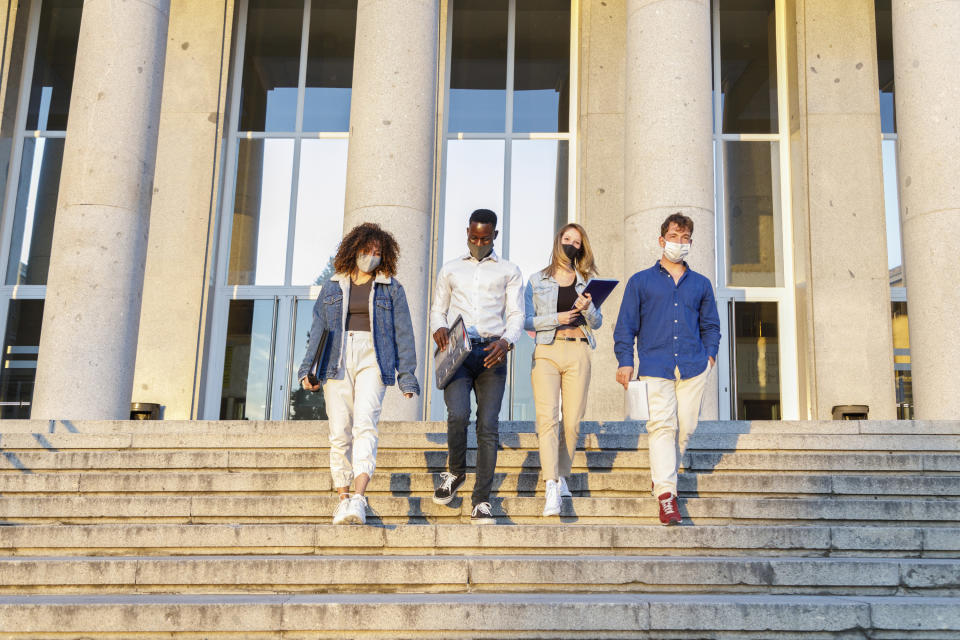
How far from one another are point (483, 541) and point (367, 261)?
2.11 metres

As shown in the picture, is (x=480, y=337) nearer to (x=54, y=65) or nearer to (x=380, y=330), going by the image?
(x=380, y=330)

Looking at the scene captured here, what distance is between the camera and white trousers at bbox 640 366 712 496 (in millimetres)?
6477

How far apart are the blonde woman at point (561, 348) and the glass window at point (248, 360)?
9.82m

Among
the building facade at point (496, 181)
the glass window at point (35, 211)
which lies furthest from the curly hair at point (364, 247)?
the glass window at point (35, 211)

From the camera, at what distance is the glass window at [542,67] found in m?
16.8

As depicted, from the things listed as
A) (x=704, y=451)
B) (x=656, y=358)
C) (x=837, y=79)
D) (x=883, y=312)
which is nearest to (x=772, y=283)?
(x=883, y=312)

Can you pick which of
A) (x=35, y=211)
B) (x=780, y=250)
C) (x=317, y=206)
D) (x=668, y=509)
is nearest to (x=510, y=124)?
(x=317, y=206)

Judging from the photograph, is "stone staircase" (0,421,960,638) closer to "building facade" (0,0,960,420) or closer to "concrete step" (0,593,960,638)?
"concrete step" (0,593,960,638)

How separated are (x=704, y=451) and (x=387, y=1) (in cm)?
713

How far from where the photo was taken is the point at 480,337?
22.2 feet

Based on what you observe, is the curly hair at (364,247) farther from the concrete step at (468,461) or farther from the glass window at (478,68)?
the glass window at (478,68)

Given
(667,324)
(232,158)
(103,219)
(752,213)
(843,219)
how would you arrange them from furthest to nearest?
1. (232,158)
2. (752,213)
3. (843,219)
4. (103,219)
5. (667,324)

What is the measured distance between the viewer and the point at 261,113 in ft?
55.9

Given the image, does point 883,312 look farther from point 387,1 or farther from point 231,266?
point 231,266
